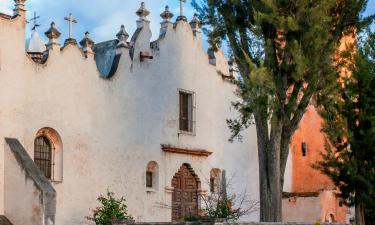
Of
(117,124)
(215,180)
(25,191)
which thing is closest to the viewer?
(25,191)

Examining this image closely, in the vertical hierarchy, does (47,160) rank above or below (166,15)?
below

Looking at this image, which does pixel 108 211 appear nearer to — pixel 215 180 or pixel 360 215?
pixel 215 180

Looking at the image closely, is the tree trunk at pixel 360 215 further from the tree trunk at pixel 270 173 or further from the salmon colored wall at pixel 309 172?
A: the salmon colored wall at pixel 309 172

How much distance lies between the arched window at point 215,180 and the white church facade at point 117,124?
143 millimetres

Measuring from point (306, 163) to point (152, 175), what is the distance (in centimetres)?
958

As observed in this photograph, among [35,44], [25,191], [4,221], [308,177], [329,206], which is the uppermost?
[35,44]

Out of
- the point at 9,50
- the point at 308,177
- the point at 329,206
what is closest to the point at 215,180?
the point at 329,206

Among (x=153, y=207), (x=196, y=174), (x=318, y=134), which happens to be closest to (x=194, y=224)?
(x=153, y=207)

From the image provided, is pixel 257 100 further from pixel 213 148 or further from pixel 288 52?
pixel 213 148

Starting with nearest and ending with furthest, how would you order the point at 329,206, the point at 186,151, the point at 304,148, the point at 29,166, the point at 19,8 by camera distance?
the point at 29,166, the point at 19,8, the point at 186,151, the point at 329,206, the point at 304,148

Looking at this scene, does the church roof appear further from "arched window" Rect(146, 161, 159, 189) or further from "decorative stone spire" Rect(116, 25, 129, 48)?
"arched window" Rect(146, 161, 159, 189)

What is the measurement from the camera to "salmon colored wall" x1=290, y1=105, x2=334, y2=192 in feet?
98.9

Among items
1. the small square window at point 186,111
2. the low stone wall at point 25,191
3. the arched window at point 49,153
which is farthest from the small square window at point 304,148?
the low stone wall at point 25,191

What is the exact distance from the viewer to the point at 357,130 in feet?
73.6
